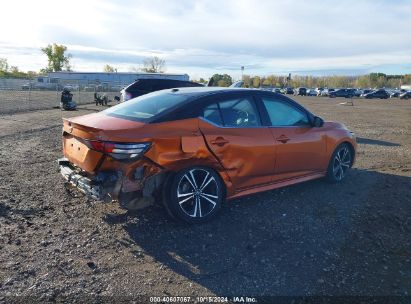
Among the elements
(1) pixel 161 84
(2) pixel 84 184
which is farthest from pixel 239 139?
(1) pixel 161 84

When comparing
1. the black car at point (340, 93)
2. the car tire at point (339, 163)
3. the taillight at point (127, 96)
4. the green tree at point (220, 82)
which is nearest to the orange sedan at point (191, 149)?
the car tire at point (339, 163)

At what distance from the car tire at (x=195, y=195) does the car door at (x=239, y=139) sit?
248 mm

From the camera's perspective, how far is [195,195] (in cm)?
419

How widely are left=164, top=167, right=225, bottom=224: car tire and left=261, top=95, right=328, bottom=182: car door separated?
41.6 inches

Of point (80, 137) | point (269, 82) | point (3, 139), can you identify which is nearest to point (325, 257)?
point (80, 137)

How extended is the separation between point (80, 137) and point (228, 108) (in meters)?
1.86

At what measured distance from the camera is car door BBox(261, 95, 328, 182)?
4.93 meters

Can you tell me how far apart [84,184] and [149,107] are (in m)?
1.27

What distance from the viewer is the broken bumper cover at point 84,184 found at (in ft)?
12.3

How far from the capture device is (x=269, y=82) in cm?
13250

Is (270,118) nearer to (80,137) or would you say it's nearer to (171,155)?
(171,155)

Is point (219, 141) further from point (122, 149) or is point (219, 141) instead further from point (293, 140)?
point (293, 140)

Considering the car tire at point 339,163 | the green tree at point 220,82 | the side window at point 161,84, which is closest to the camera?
the car tire at point 339,163

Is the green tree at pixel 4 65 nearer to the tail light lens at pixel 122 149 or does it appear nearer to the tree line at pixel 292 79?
the tree line at pixel 292 79
